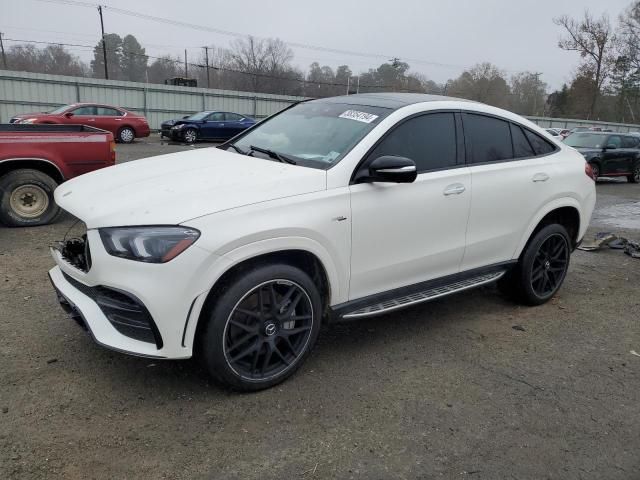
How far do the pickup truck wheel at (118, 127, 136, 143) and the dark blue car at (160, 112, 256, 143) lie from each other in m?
1.74

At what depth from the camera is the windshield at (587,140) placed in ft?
50.0

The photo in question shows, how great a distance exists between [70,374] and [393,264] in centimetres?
218

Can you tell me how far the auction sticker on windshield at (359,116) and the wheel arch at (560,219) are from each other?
1766 mm

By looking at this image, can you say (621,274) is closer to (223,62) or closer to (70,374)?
(70,374)

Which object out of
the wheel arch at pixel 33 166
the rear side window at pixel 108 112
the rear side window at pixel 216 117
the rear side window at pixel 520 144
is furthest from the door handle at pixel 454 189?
the rear side window at pixel 216 117

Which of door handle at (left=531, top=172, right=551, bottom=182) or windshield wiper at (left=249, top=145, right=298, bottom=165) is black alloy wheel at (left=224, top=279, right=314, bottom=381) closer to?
windshield wiper at (left=249, top=145, right=298, bottom=165)

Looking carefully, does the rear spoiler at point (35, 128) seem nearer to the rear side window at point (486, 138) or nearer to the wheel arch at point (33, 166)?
the wheel arch at point (33, 166)

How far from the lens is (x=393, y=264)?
3547 millimetres

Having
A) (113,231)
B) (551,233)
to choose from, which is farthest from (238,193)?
Result: (551,233)

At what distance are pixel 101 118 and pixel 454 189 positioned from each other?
1868cm

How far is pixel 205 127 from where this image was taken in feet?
72.3

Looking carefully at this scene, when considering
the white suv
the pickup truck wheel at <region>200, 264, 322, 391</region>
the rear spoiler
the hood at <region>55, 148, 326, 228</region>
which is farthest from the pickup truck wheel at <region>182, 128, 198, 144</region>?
the pickup truck wheel at <region>200, 264, 322, 391</region>

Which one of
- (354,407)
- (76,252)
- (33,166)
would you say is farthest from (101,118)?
(354,407)

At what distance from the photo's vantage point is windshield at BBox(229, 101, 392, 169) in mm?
3480
